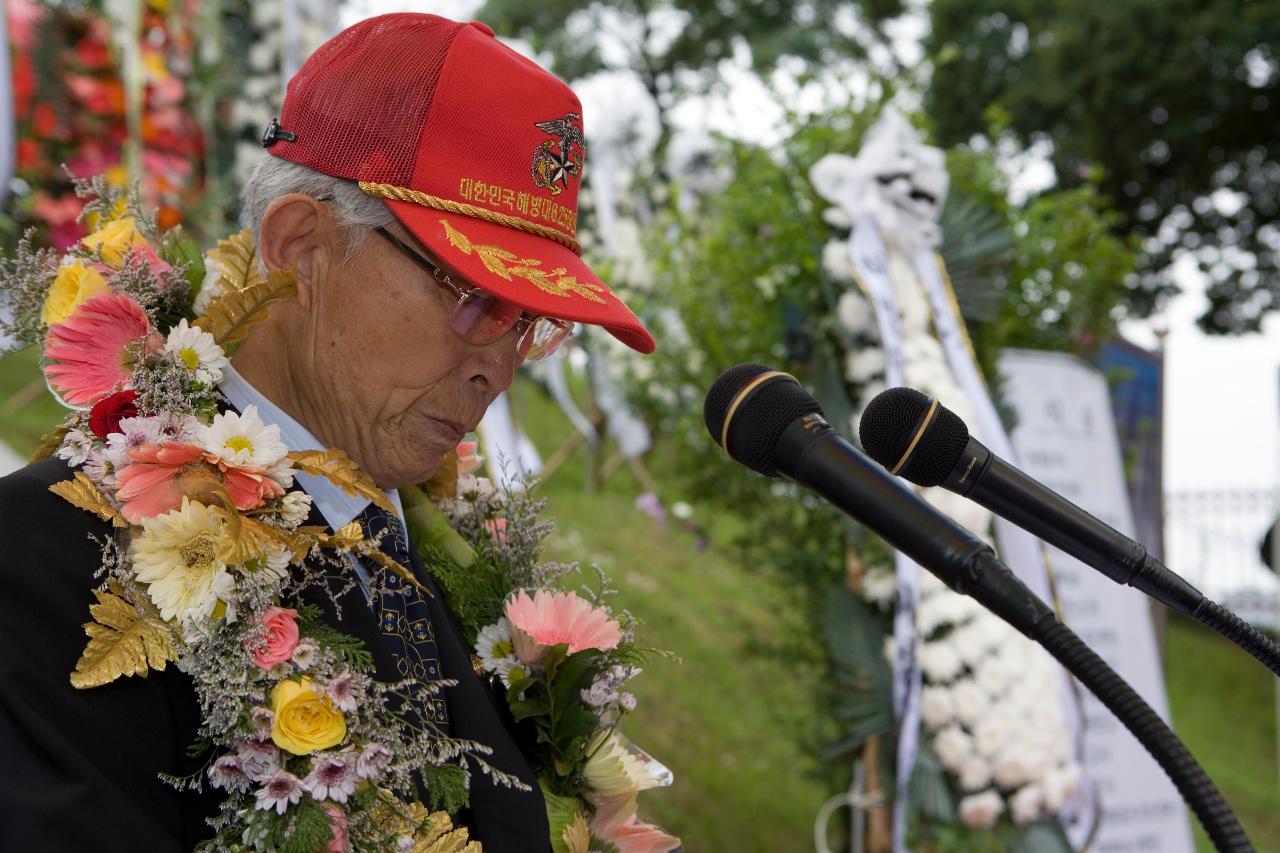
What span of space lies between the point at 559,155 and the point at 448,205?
24cm

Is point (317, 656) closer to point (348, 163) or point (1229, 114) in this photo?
point (348, 163)

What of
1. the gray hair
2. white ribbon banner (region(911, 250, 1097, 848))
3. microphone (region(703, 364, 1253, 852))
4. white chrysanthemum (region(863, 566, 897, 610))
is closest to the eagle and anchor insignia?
the gray hair

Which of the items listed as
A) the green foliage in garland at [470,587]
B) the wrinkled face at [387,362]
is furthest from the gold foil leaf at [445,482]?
the wrinkled face at [387,362]

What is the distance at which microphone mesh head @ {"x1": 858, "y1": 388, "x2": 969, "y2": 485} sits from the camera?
141 centimetres

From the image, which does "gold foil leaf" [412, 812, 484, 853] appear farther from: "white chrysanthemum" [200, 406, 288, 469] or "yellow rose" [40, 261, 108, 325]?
"yellow rose" [40, 261, 108, 325]

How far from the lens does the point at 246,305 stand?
174 centimetres

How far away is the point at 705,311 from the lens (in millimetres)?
5426

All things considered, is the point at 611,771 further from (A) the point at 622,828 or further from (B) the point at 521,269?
(B) the point at 521,269

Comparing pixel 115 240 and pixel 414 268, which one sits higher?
pixel 414 268

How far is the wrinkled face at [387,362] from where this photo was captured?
177cm

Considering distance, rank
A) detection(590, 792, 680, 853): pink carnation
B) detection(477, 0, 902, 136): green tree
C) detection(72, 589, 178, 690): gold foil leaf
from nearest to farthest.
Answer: detection(72, 589, 178, 690): gold foil leaf < detection(590, 792, 680, 853): pink carnation < detection(477, 0, 902, 136): green tree

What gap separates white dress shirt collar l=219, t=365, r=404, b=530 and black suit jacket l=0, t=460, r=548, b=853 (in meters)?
0.27

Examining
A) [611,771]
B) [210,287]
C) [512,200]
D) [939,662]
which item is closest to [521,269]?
[512,200]

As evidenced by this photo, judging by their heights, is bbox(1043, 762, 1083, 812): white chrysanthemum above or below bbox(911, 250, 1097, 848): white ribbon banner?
below
